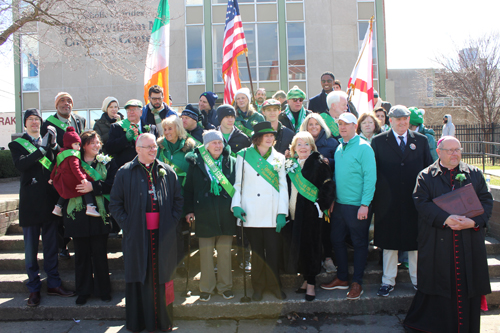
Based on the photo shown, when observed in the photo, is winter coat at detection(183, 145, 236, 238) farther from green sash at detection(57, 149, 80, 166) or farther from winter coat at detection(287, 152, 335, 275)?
green sash at detection(57, 149, 80, 166)

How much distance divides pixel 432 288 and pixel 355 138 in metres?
1.82

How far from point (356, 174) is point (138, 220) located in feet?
8.28

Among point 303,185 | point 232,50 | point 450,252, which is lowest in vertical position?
point 450,252

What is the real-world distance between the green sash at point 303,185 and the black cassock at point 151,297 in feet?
5.34

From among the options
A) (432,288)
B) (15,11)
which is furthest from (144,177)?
(15,11)

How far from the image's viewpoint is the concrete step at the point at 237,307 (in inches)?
172

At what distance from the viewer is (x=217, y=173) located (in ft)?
14.6

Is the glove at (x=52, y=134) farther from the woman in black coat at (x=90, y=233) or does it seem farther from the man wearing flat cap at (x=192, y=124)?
the man wearing flat cap at (x=192, y=124)

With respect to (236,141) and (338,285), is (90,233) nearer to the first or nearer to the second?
(236,141)

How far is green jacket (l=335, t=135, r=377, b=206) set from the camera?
14.1 ft

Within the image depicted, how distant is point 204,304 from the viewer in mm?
4383

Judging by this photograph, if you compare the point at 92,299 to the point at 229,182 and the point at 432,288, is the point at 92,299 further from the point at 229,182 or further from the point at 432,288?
the point at 432,288

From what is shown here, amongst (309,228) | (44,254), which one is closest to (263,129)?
(309,228)

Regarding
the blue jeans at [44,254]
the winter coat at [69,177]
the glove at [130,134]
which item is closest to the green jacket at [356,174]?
the glove at [130,134]
